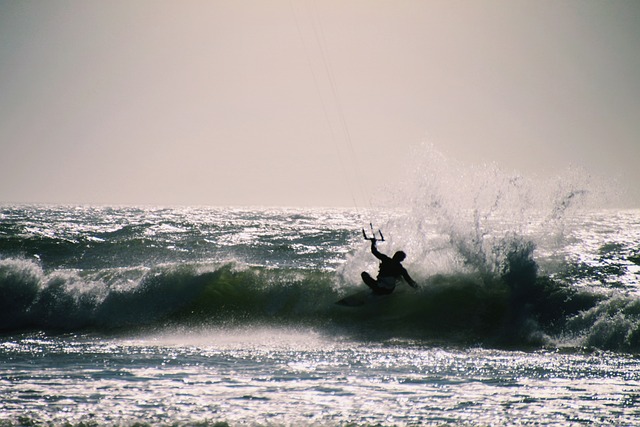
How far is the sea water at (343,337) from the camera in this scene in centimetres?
775

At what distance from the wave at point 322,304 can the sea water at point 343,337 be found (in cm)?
5

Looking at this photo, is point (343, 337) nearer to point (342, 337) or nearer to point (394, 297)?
point (342, 337)

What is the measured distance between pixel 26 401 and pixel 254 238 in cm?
2499

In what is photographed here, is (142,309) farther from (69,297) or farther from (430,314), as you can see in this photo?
(430,314)

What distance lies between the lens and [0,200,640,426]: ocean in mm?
7730

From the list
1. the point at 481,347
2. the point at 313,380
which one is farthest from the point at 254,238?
the point at 313,380

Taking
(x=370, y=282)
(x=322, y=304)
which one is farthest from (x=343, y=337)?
(x=322, y=304)

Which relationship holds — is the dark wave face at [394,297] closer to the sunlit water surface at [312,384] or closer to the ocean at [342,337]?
the ocean at [342,337]

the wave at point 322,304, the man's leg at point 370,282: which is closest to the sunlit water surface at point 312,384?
the wave at point 322,304

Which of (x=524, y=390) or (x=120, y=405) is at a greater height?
(x=120, y=405)

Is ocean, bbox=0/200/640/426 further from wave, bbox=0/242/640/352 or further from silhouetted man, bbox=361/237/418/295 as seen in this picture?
silhouetted man, bbox=361/237/418/295

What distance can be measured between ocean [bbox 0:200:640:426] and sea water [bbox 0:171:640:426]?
0.04m

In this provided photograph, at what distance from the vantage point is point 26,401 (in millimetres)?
7844

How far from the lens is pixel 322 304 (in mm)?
16078
